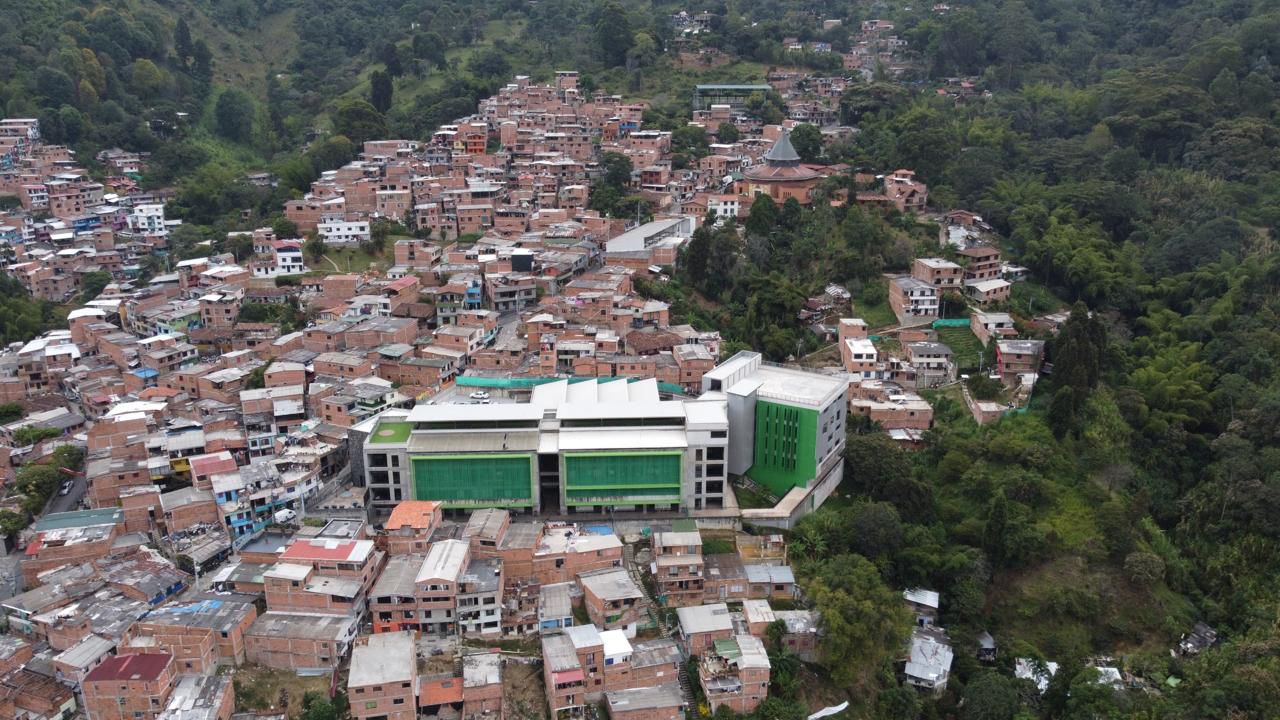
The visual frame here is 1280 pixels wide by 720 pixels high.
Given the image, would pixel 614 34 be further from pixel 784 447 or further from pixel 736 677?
pixel 736 677

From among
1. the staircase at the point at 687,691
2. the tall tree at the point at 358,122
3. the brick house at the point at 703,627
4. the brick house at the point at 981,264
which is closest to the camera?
the staircase at the point at 687,691

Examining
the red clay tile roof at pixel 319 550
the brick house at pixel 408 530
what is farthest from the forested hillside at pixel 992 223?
the red clay tile roof at pixel 319 550

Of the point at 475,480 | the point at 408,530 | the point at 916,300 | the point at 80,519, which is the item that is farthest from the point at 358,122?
the point at 408,530

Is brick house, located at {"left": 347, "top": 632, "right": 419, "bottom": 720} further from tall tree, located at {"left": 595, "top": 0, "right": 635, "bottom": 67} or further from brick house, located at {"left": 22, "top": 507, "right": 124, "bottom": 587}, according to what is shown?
tall tree, located at {"left": 595, "top": 0, "right": 635, "bottom": 67}

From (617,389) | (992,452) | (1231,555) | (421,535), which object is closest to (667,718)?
(421,535)

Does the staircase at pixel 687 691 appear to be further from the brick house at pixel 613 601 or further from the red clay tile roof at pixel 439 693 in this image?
the red clay tile roof at pixel 439 693

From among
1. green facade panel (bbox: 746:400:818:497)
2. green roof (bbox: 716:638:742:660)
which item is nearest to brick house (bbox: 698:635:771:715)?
green roof (bbox: 716:638:742:660)
